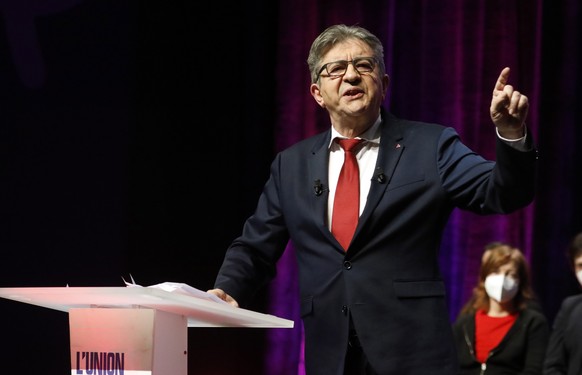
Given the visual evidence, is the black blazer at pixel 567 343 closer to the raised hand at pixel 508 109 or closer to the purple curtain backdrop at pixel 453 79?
the purple curtain backdrop at pixel 453 79

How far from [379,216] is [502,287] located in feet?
8.68

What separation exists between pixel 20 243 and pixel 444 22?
9.16 ft

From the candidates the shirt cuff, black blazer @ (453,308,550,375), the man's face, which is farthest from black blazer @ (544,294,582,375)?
the shirt cuff

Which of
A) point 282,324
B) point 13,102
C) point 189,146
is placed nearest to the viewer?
point 282,324

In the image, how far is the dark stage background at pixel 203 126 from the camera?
13.7ft

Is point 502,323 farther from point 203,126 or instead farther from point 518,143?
point 518,143

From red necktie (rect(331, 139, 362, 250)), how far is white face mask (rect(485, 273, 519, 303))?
99.7 inches

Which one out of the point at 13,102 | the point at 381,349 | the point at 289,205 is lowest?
the point at 381,349

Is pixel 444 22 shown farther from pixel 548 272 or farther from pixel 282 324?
pixel 282 324

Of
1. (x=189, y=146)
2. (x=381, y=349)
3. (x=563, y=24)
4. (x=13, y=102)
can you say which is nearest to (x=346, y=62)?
(x=381, y=349)

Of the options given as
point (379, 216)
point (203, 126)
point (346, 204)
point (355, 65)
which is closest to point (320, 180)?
Answer: point (346, 204)

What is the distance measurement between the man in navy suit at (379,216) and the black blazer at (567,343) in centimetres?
221

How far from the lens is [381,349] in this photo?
238 centimetres

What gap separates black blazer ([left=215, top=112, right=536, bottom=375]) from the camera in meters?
2.38
